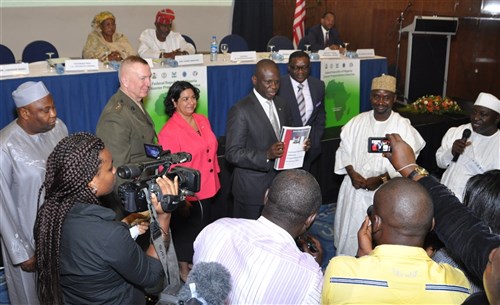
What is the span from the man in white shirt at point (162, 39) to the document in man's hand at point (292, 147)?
3.22 meters

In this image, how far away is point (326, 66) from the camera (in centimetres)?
578

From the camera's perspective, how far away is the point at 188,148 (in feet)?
10.6

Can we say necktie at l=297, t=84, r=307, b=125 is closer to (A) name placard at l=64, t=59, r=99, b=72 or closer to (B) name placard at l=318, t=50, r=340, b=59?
(B) name placard at l=318, t=50, r=340, b=59

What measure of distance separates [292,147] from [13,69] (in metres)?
2.67

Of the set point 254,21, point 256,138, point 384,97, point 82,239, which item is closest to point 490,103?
point 384,97

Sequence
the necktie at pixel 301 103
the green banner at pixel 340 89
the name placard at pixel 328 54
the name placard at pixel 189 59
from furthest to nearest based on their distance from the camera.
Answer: the name placard at pixel 328 54, the green banner at pixel 340 89, the name placard at pixel 189 59, the necktie at pixel 301 103

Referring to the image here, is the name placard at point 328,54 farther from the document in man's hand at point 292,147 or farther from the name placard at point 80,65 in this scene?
the document in man's hand at point 292,147

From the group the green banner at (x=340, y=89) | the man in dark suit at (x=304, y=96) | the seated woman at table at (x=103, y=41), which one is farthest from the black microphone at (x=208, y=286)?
the seated woman at table at (x=103, y=41)

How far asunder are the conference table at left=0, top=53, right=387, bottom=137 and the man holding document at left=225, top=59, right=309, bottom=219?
6.17ft

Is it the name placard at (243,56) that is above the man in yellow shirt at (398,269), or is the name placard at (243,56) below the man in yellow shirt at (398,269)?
above

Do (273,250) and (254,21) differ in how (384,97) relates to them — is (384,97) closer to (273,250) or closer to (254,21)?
(273,250)

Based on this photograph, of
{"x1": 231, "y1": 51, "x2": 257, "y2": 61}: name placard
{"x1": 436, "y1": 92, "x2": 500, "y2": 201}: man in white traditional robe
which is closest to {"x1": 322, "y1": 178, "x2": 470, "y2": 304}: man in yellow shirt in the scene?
{"x1": 436, "y1": 92, "x2": 500, "y2": 201}: man in white traditional robe

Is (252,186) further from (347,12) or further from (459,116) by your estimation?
(347,12)

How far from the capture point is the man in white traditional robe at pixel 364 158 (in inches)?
131
